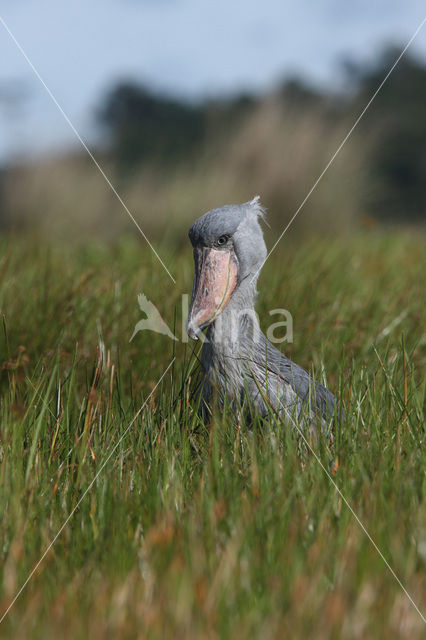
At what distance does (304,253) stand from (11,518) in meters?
3.58

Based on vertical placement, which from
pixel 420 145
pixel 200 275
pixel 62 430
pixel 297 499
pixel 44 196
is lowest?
pixel 44 196

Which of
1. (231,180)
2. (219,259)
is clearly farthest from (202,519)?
(231,180)

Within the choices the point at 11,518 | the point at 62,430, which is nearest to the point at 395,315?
the point at 62,430

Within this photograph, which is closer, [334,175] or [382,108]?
[334,175]

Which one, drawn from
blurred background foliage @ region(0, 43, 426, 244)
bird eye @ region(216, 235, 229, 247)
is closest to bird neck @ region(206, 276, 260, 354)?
bird eye @ region(216, 235, 229, 247)

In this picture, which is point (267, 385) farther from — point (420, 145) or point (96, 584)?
point (420, 145)

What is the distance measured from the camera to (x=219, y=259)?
9.14 ft

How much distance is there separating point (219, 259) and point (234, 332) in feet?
0.89

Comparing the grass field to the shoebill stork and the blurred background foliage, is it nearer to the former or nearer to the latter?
the shoebill stork

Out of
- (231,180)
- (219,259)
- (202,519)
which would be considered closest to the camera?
(202,519)

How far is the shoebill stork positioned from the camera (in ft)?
8.89

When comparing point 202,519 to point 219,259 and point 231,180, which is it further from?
point 231,180

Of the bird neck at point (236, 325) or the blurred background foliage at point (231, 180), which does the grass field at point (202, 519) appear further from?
the blurred background foliage at point (231, 180)

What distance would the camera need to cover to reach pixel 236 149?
1129cm
